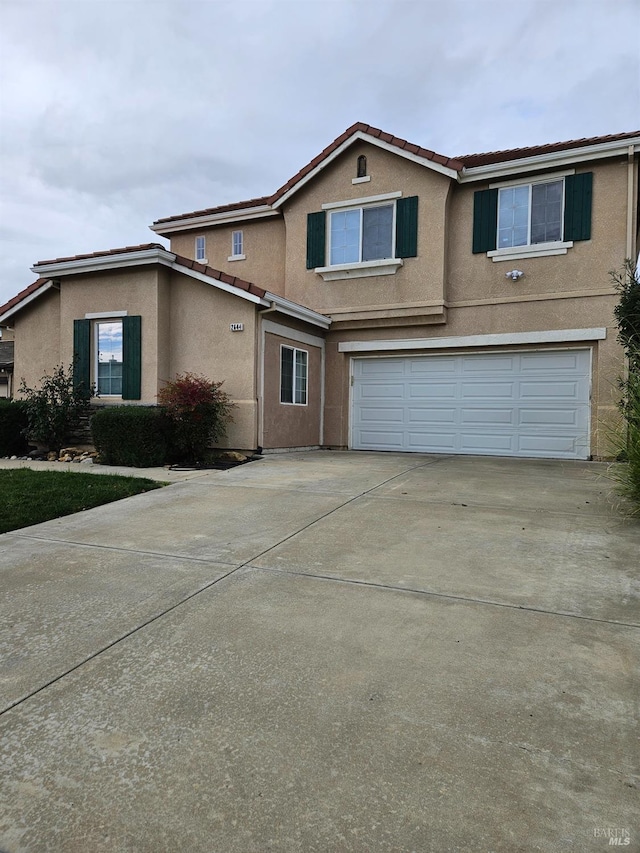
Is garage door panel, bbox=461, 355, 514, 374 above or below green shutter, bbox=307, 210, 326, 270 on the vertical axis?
below

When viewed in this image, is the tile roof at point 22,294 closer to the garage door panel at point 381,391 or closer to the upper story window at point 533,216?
the garage door panel at point 381,391

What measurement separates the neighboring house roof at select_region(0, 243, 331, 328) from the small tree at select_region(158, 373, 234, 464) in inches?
75.5

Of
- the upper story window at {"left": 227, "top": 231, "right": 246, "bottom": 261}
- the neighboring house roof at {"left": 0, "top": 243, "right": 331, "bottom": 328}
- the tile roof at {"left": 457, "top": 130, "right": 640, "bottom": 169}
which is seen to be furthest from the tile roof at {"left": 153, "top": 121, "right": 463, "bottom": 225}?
the neighboring house roof at {"left": 0, "top": 243, "right": 331, "bottom": 328}

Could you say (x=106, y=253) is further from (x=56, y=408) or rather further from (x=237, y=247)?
(x=237, y=247)

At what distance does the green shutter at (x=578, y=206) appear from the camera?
10156 mm

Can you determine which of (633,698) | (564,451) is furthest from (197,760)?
(564,451)

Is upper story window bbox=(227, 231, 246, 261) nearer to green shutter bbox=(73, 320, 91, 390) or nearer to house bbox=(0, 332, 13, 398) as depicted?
green shutter bbox=(73, 320, 91, 390)

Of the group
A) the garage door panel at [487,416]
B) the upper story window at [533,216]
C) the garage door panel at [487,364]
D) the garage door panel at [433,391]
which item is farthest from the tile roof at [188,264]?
the garage door panel at [487,416]

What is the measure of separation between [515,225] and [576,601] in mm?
9573

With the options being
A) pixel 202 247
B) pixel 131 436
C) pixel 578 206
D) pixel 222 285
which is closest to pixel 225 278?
pixel 222 285

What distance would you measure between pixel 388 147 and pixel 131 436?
8.21 m

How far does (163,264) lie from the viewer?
10383mm

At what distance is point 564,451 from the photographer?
35.2 ft

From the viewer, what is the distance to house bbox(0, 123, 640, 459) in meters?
10.2
